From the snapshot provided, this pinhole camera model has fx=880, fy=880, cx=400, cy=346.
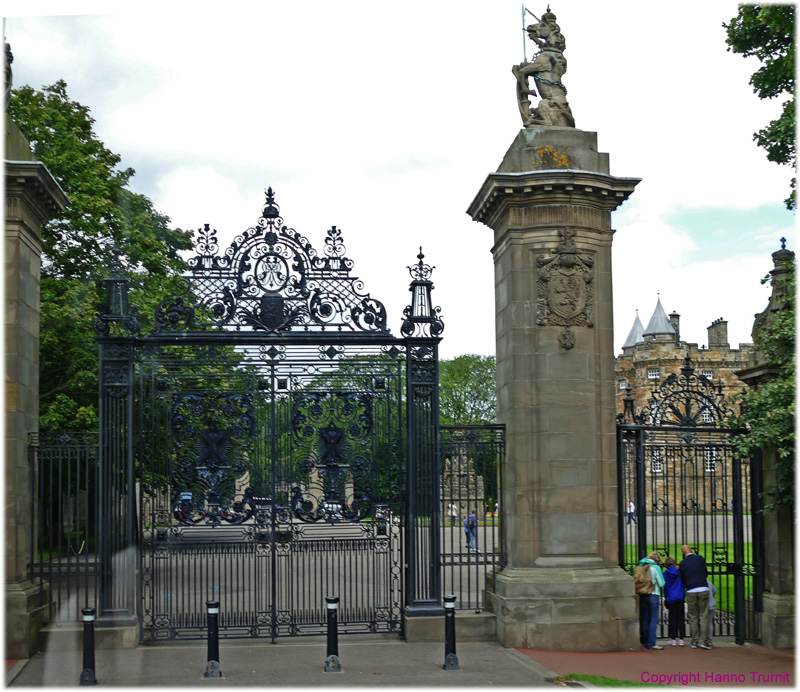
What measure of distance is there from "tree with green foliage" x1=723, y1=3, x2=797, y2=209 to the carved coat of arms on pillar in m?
5.03

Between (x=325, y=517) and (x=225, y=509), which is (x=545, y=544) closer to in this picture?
(x=325, y=517)

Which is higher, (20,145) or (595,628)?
(20,145)

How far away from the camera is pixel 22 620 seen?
441 inches

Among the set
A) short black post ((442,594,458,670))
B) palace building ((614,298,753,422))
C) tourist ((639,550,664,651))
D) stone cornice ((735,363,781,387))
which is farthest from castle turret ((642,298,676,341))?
short black post ((442,594,458,670))

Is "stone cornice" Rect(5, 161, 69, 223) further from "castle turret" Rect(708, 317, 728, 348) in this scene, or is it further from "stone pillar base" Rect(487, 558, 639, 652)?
"castle turret" Rect(708, 317, 728, 348)

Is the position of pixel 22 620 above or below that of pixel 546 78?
below

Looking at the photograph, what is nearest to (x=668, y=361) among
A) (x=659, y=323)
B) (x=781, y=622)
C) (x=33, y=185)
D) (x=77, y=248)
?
(x=659, y=323)

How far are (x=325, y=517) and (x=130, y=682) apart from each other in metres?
3.48

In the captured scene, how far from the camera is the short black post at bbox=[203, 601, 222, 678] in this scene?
33.9ft

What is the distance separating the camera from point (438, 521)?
1227 cm

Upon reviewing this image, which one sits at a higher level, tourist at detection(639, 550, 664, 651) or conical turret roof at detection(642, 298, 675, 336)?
conical turret roof at detection(642, 298, 675, 336)

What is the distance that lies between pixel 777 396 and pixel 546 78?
5.62m

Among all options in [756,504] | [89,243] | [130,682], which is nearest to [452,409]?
[89,243]

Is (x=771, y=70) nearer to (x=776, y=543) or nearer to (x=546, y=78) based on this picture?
(x=546, y=78)
